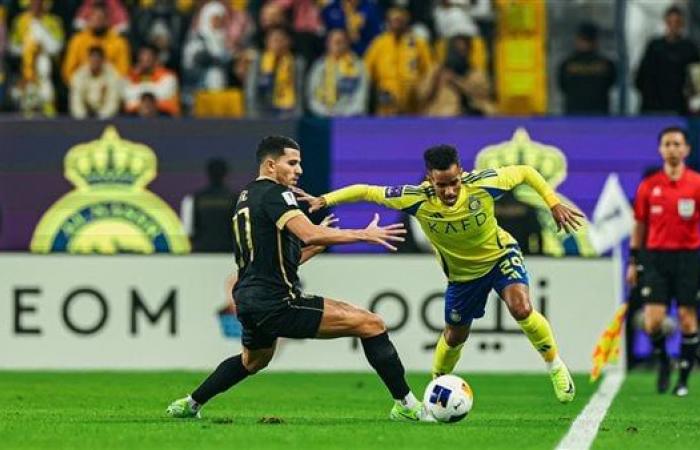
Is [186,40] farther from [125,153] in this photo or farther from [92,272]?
[92,272]

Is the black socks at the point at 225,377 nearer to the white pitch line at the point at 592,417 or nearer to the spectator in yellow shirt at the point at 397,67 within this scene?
the white pitch line at the point at 592,417

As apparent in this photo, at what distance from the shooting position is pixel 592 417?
12820 mm

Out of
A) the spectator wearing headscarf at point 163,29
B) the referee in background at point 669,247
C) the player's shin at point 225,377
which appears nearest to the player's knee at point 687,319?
the referee in background at point 669,247

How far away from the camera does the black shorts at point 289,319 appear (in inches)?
453

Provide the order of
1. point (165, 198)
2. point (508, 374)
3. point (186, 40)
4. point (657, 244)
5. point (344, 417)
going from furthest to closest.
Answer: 1. point (186, 40)
2. point (165, 198)
3. point (508, 374)
4. point (657, 244)
5. point (344, 417)

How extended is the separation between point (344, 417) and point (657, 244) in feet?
14.5

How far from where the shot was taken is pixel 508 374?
1825cm

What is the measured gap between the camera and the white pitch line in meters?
10.6

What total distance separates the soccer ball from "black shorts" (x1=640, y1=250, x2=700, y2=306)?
180 inches

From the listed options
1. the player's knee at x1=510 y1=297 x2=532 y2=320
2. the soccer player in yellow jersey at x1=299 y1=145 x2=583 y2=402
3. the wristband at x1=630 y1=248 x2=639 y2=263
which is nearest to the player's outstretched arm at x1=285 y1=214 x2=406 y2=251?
the soccer player in yellow jersey at x1=299 y1=145 x2=583 y2=402

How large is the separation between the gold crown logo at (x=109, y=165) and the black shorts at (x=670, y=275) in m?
6.07

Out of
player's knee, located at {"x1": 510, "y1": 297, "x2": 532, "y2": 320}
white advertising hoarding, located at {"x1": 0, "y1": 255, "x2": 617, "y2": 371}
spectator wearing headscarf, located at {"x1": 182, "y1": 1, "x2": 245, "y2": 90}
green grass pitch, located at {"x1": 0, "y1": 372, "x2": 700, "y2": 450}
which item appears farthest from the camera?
spectator wearing headscarf, located at {"x1": 182, "y1": 1, "x2": 245, "y2": 90}

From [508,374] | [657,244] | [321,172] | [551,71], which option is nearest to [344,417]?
[657,244]

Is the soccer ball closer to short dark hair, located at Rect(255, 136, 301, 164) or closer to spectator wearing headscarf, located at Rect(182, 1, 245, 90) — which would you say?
short dark hair, located at Rect(255, 136, 301, 164)
